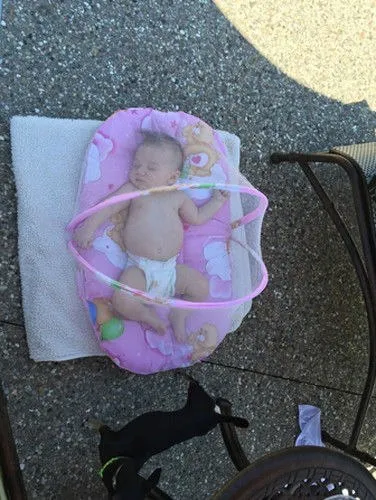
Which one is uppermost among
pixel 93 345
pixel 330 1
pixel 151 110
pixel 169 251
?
pixel 330 1

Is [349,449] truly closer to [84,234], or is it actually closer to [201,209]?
[201,209]

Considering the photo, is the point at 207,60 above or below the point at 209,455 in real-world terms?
above

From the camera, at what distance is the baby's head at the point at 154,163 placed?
1422mm

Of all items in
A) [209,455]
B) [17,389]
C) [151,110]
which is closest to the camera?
[17,389]

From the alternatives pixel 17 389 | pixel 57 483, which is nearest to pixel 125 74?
pixel 17 389

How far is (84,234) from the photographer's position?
4.51 ft

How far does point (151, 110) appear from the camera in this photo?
149 centimetres

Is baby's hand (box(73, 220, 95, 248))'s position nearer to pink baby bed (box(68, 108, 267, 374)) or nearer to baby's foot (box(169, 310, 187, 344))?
pink baby bed (box(68, 108, 267, 374))

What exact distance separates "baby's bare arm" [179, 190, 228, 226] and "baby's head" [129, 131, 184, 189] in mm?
72

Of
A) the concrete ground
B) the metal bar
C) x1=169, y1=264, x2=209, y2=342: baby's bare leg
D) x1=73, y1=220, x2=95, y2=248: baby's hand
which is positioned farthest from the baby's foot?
the metal bar

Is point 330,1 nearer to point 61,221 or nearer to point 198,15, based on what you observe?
point 198,15

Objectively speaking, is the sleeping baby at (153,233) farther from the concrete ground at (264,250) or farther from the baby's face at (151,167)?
the concrete ground at (264,250)

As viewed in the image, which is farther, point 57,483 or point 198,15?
point 198,15

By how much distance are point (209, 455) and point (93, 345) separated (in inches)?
19.5
